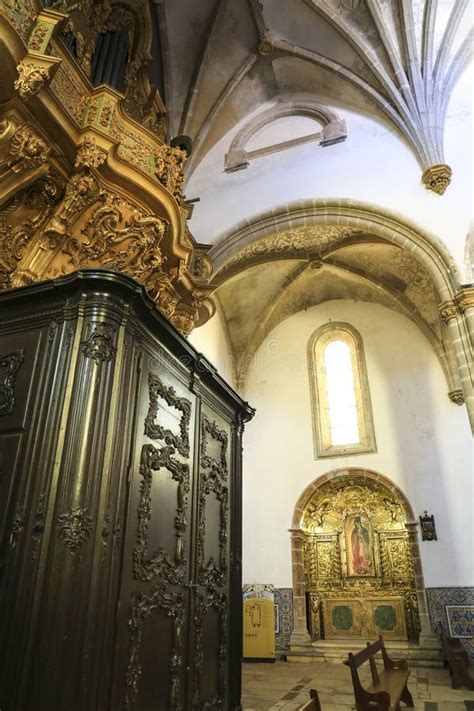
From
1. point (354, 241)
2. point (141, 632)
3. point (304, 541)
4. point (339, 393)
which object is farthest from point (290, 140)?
point (141, 632)

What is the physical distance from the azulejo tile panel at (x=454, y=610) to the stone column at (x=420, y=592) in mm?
100

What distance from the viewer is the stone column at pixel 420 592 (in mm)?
9664

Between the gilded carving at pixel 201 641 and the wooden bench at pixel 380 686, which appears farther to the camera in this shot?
the wooden bench at pixel 380 686

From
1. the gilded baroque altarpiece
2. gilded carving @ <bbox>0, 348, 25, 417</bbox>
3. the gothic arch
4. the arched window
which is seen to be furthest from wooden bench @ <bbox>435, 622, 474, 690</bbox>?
gilded carving @ <bbox>0, 348, 25, 417</bbox>

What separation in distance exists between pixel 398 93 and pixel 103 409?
949cm

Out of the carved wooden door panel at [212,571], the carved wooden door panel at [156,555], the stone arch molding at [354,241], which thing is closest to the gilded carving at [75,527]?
the carved wooden door panel at [156,555]

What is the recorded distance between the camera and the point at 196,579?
4133mm

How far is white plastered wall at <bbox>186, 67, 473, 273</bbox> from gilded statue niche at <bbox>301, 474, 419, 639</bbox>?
593 centimetres

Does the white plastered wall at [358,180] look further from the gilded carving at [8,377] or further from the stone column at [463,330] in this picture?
the gilded carving at [8,377]

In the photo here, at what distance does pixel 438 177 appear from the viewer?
8.78 m

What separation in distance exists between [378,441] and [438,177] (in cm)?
579

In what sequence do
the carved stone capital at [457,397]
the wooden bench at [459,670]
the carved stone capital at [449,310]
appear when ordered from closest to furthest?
the wooden bench at [459,670] < the carved stone capital at [449,310] < the carved stone capital at [457,397]

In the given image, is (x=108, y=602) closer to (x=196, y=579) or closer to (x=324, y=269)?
(x=196, y=579)

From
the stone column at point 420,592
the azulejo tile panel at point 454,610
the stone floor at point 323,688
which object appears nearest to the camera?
the stone floor at point 323,688
